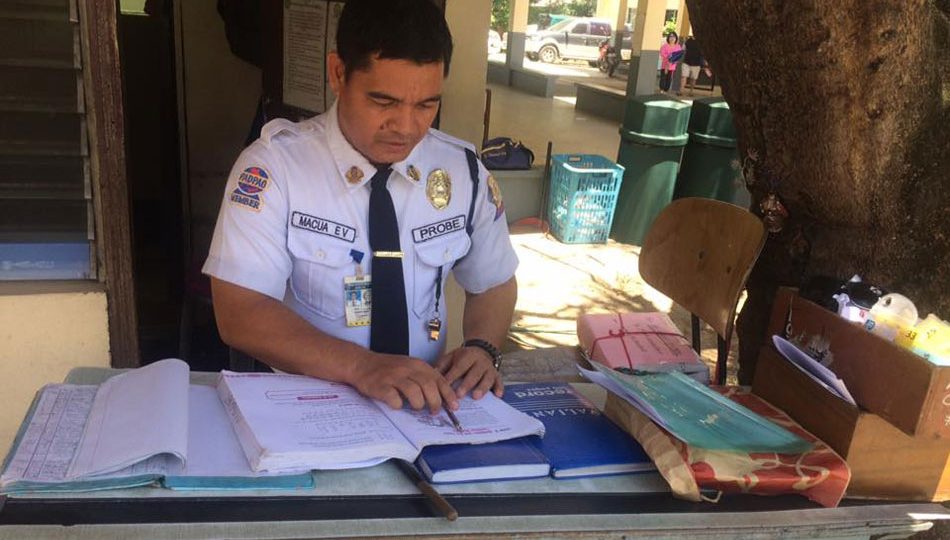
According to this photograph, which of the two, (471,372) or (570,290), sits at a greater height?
(471,372)

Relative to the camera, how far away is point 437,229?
191 centimetres

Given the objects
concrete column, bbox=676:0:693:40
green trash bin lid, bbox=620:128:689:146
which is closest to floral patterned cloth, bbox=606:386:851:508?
green trash bin lid, bbox=620:128:689:146

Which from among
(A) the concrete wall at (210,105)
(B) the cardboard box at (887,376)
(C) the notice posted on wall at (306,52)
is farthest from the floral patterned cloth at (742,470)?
(A) the concrete wall at (210,105)

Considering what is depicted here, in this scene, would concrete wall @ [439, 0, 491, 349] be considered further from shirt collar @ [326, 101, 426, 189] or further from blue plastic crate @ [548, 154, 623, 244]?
blue plastic crate @ [548, 154, 623, 244]

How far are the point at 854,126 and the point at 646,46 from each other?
1168 centimetres

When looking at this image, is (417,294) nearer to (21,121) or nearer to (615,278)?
(21,121)

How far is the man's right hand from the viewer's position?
1.40 meters


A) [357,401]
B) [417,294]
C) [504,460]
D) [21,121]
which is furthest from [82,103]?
[504,460]

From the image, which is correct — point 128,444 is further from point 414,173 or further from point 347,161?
point 414,173

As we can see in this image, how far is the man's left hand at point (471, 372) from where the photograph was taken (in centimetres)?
155

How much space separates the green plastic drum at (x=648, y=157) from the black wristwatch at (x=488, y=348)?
482 centimetres

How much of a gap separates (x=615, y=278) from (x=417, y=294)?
405cm

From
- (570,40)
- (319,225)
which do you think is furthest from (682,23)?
(319,225)

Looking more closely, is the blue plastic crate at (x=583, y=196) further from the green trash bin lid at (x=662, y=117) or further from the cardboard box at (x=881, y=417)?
the cardboard box at (x=881, y=417)
